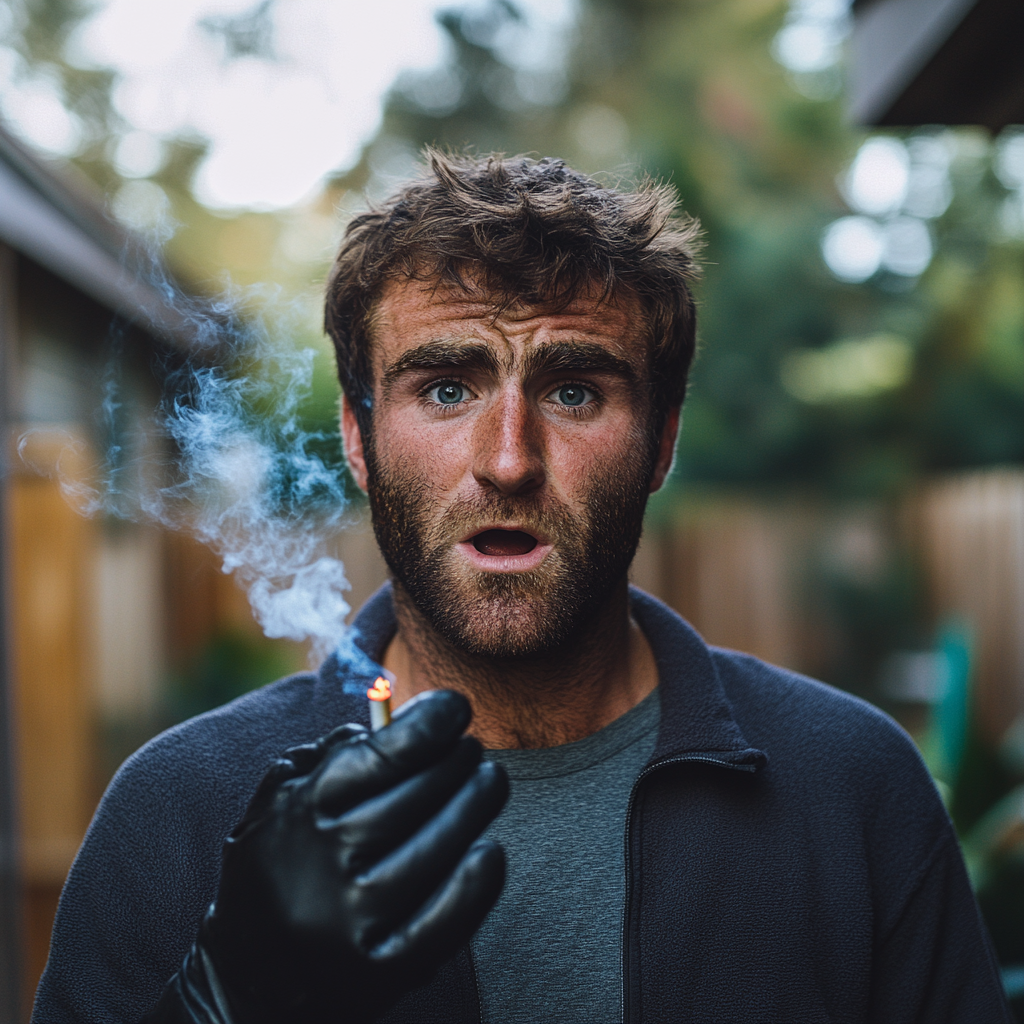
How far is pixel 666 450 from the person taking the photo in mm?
2156

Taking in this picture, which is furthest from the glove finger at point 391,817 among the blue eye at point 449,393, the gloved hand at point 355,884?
the blue eye at point 449,393

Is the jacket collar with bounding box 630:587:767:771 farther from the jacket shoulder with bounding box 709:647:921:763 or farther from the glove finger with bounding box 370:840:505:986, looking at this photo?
the glove finger with bounding box 370:840:505:986

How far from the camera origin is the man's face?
69.9 inches

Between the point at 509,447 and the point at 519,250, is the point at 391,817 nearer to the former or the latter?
the point at 509,447

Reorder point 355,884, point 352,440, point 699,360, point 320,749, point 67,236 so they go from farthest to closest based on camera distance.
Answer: point 699,360
point 67,236
point 352,440
point 320,749
point 355,884

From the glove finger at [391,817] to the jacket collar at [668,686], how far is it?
0.49 metres

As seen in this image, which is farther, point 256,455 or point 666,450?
point 256,455

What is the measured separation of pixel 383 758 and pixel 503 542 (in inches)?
22.5

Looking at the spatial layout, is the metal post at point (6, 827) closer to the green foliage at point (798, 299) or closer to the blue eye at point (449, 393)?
the blue eye at point (449, 393)

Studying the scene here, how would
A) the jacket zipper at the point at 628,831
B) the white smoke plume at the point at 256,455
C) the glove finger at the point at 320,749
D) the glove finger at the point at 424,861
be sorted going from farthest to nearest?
the white smoke plume at the point at 256,455
the jacket zipper at the point at 628,831
the glove finger at the point at 320,749
the glove finger at the point at 424,861

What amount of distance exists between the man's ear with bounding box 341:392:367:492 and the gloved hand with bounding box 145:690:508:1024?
0.79m

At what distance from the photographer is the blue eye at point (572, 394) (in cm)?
187

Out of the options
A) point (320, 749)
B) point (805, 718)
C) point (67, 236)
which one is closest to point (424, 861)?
point (320, 749)

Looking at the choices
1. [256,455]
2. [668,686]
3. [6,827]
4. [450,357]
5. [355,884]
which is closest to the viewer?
[355,884]
